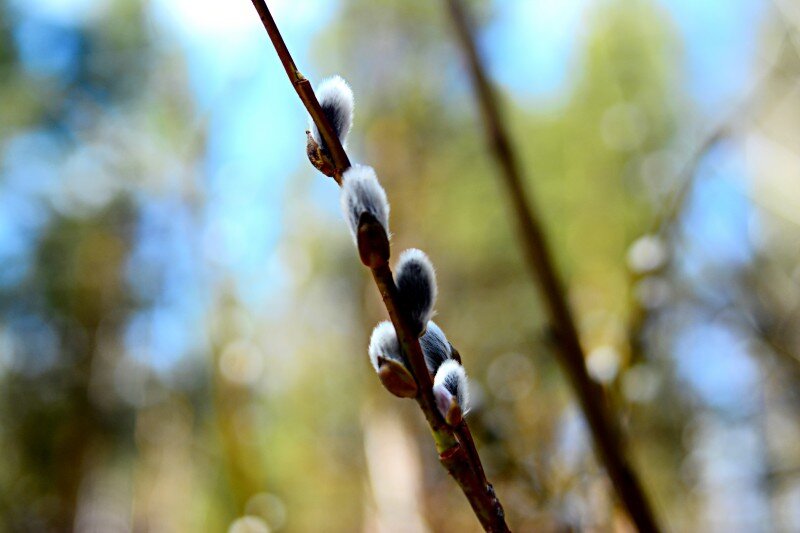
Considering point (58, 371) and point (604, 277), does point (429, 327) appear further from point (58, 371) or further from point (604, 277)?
point (58, 371)

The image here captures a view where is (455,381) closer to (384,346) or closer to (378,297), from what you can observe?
(384,346)

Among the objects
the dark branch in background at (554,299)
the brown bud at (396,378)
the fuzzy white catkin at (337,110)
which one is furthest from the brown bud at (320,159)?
the dark branch in background at (554,299)

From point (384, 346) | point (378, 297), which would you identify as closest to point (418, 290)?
point (384, 346)

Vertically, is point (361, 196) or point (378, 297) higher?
point (378, 297)

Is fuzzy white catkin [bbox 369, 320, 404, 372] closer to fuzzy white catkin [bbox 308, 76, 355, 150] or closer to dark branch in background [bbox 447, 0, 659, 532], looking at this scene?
fuzzy white catkin [bbox 308, 76, 355, 150]

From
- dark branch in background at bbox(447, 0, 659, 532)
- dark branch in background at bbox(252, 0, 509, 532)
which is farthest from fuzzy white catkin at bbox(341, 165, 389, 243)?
dark branch in background at bbox(447, 0, 659, 532)

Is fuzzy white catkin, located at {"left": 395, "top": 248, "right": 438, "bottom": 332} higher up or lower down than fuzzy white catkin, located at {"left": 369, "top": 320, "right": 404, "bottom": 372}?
higher up
